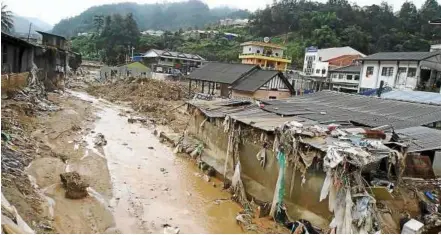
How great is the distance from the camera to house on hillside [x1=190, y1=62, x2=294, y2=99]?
100 ft

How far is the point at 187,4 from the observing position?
594 ft

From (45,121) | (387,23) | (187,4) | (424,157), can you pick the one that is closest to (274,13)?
(387,23)

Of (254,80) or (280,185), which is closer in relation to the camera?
(280,185)

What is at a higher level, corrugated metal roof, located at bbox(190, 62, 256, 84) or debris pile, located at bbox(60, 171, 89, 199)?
corrugated metal roof, located at bbox(190, 62, 256, 84)

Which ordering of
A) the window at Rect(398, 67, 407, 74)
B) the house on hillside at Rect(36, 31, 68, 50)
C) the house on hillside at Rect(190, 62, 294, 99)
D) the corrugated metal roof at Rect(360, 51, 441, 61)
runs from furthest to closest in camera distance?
the house on hillside at Rect(36, 31, 68, 50) < the window at Rect(398, 67, 407, 74) < the corrugated metal roof at Rect(360, 51, 441, 61) < the house on hillside at Rect(190, 62, 294, 99)

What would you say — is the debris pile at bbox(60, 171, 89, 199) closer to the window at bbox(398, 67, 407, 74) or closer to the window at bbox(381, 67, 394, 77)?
the window at bbox(398, 67, 407, 74)

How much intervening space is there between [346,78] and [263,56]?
14253 millimetres

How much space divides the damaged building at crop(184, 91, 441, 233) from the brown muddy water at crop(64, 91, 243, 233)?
1075 millimetres

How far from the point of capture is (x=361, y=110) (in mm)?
16266

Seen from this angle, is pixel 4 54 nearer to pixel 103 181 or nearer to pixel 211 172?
pixel 103 181

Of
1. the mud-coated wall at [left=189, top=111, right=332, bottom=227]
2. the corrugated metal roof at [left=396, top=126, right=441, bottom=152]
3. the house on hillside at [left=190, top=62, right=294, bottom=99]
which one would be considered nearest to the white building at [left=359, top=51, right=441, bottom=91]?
the house on hillside at [left=190, top=62, right=294, bottom=99]

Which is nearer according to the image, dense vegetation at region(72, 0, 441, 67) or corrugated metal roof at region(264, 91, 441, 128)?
corrugated metal roof at region(264, 91, 441, 128)

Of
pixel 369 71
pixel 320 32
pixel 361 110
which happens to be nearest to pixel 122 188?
pixel 361 110

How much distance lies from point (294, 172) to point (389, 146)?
8.78ft
